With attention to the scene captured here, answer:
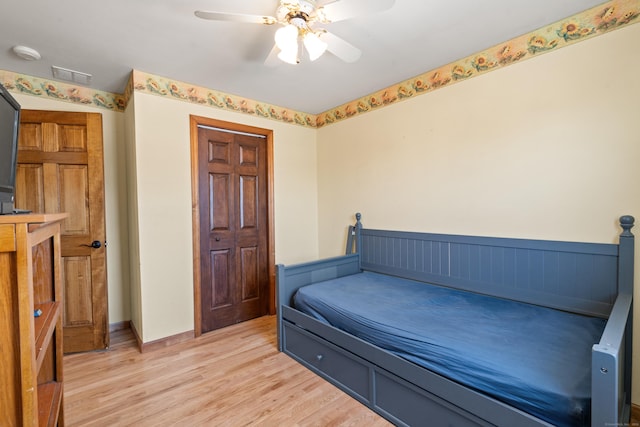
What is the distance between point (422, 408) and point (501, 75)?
2292 millimetres

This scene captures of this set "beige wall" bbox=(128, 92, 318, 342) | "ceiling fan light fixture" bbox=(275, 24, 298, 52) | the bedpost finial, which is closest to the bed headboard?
the bedpost finial

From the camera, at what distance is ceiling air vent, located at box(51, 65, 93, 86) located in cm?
237

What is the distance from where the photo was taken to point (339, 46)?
5.65 feet

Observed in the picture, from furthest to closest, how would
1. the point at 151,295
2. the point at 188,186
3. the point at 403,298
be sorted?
the point at 188,186 < the point at 151,295 < the point at 403,298

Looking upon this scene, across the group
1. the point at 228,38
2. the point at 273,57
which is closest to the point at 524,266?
the point at 273,57

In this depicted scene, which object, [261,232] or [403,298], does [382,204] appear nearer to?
[403,298]

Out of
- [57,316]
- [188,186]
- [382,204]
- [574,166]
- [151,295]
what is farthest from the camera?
[382,204]

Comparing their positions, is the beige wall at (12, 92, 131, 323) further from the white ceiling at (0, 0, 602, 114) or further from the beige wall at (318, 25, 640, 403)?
the beige wall at (318, 25, 640, 403)

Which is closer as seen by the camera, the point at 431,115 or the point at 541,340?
the point at 541,340

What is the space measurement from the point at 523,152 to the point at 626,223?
703 mm

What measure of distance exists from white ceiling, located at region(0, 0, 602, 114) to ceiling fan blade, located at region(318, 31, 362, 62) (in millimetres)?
193

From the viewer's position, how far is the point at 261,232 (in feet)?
10.9

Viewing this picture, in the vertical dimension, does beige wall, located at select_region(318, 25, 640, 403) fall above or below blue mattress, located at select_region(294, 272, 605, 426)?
above

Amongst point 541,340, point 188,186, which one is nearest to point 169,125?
point 188,186
